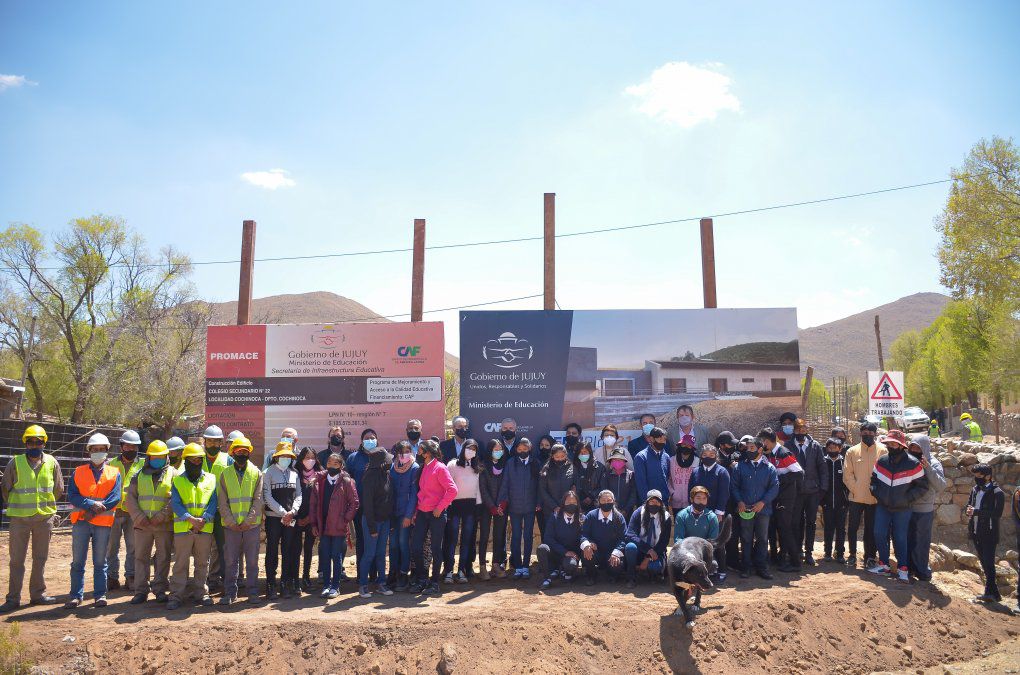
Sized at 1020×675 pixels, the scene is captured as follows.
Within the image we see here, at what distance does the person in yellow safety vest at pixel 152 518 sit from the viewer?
306 inches

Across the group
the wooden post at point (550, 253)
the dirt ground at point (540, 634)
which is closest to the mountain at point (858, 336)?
the wooden post at point (550, 253)

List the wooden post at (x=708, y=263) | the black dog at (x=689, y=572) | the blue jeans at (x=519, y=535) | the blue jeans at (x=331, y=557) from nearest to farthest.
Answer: the black dog at (x=689, y=572) < the blue jeans at (x=331, y=557) < the blue jeans at (x=519, y=535) < the wooden post at (x=708, y=263)

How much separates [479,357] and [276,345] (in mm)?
3522

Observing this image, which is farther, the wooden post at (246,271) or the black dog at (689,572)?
the wooden post at (246,271)

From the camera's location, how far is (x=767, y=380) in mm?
11156

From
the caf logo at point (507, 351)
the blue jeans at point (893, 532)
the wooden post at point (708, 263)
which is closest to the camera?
the blue jeans at point (893, 532)

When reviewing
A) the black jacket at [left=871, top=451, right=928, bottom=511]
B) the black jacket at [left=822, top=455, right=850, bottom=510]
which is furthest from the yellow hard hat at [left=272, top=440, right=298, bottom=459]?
the black jacket at [left=871, top=451, right=928, bottom=511]

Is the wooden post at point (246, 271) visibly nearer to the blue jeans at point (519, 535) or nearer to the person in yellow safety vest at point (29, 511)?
the person in yellow safety vest at point (29, 511)

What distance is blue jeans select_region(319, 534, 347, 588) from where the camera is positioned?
8.08 meters

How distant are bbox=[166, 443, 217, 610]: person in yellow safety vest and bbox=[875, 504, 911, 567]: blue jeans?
8404 millimetres

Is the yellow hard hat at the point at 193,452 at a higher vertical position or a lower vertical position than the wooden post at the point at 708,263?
lower

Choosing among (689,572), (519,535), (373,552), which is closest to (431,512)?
(373,552)

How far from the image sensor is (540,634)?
23.0 feet

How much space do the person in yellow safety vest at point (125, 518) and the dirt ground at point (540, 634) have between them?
0.67 meters
